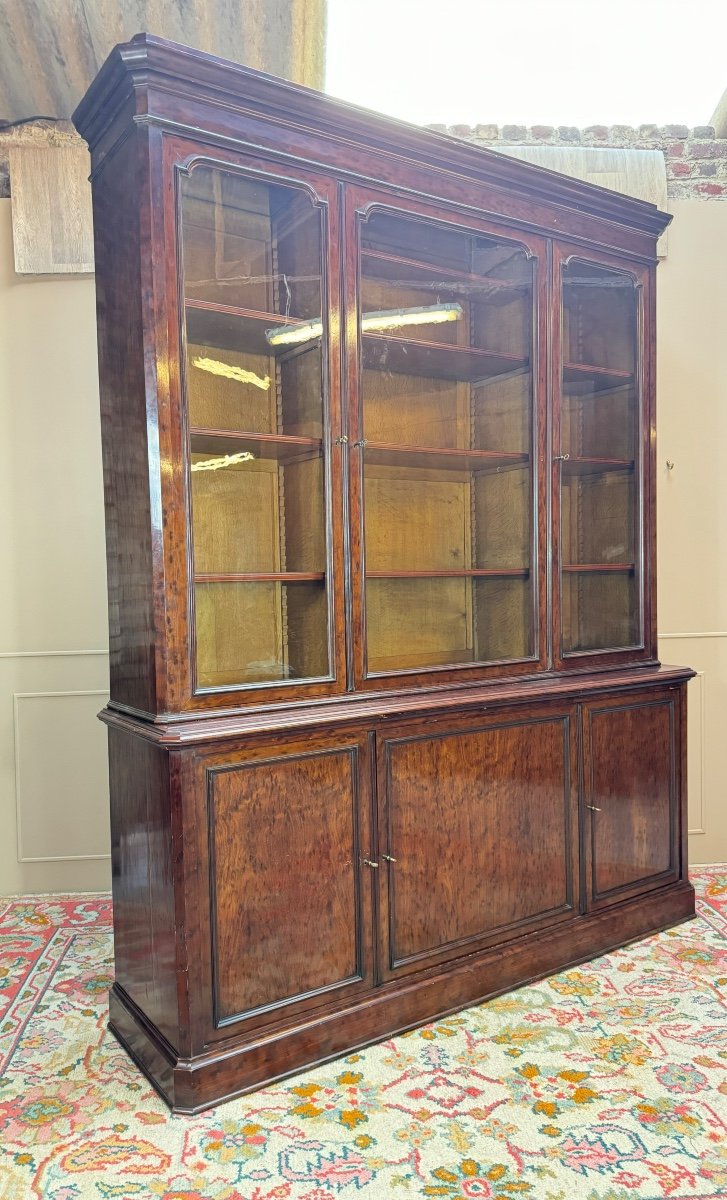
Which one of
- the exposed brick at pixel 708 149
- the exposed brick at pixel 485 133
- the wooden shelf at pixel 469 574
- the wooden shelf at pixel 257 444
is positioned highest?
the exposed brick at pixel 485 133

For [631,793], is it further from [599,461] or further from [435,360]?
[435,360]

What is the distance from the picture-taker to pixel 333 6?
3162 mm

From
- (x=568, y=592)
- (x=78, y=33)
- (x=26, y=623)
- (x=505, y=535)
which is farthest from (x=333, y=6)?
(x=26, y=623)

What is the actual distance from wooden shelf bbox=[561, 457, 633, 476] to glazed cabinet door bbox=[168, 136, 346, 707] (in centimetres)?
96

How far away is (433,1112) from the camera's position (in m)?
1.96

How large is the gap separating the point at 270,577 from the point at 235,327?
66 cm

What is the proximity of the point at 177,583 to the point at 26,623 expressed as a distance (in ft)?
5.25

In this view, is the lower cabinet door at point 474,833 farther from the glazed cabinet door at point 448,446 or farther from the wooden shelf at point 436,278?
the wooden shelf at point 436,278

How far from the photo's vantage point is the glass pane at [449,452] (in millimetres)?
2480

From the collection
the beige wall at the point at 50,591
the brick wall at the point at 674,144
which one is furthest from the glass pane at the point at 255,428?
the brick wall at the point at 674,144

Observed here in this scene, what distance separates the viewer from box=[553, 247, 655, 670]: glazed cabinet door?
2785 millimetres

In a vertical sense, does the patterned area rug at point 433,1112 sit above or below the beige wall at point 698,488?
below

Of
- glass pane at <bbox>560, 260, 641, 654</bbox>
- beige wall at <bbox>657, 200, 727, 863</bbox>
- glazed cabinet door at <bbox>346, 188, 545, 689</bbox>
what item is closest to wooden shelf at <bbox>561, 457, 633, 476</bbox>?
glass pane at <bbox>560, 260, 641, 654</bbox>

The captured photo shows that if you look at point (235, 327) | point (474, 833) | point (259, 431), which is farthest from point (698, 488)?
point (235, 327)
